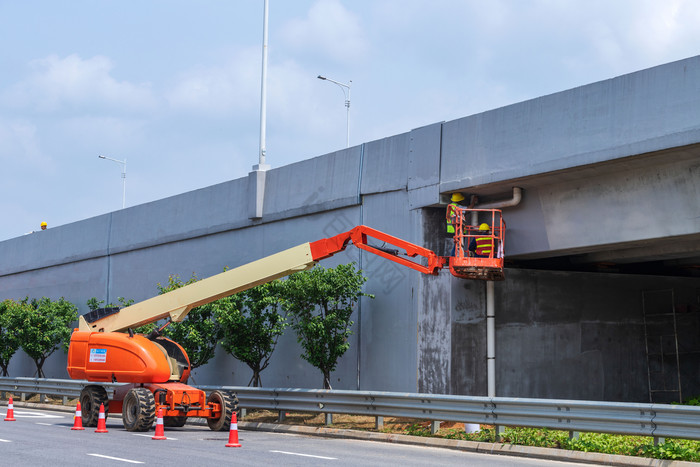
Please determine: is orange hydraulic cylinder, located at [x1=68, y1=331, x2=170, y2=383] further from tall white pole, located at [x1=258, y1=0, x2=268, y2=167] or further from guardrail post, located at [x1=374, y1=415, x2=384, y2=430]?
tall white pole, located at [x1=258, y1=0, x2=268, y2=167]

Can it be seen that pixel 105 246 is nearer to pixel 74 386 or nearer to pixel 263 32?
pixel 74 386

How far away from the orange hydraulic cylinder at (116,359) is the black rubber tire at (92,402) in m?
0.38

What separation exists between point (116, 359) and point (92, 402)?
1.46 meters

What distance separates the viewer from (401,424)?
18.7m

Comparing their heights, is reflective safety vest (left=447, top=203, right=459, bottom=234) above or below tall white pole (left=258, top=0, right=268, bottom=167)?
below

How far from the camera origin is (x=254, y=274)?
58.6 ft

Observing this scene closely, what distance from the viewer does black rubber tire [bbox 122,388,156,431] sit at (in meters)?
17.2

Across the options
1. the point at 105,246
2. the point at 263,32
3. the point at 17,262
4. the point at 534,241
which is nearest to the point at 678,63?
the point at 534,241

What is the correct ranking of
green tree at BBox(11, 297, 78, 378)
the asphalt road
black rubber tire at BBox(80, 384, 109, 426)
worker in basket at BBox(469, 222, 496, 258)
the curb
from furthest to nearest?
green tree at BBox(11, 297, 78, 378) < black rubber tire at BBox(80, 384, 109, 426) < worker in basket at BBox(469, 222, 496, 258) < the curb < the asphalt road

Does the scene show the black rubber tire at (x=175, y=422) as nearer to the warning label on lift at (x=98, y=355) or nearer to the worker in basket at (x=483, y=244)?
the warning label on lift at (x=98, y=355)

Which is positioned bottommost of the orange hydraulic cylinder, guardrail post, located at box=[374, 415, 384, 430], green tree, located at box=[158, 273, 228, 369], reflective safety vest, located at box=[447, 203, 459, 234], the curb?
the curb

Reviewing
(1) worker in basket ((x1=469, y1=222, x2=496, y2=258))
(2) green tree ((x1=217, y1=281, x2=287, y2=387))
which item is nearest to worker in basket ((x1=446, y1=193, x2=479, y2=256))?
(1) worker in basket ((x1=469, y1=222, x2=496, y2=258))

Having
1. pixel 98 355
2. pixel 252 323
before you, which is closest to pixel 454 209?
pixel 252 323

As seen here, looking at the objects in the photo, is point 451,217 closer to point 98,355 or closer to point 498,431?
point 498,431
